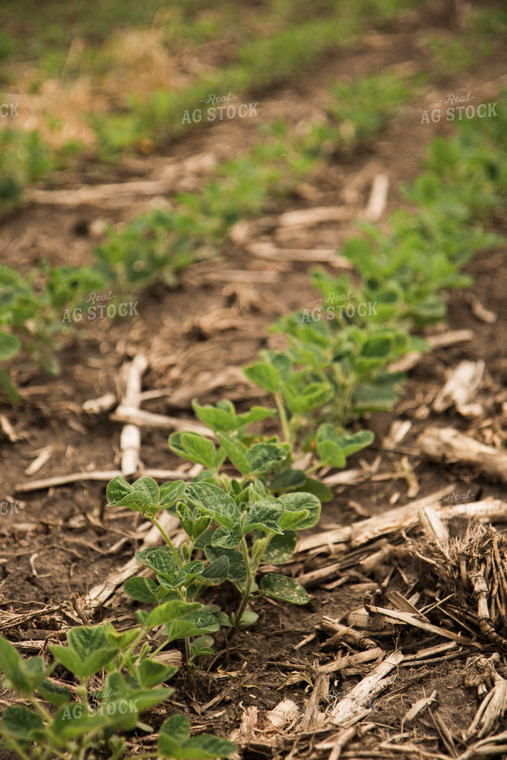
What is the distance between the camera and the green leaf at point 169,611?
1.37m

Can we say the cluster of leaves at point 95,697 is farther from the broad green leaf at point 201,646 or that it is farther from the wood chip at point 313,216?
the wood chip at point 313,216

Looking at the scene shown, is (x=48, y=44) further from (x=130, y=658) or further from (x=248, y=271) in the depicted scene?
(x=130, y=658)

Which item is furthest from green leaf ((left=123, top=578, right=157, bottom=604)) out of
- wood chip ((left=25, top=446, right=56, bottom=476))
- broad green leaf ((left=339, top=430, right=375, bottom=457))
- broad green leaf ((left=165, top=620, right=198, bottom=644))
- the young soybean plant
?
wood chip ((left=25, top=446, right=56, bottom=476))

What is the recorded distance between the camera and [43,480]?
222cm

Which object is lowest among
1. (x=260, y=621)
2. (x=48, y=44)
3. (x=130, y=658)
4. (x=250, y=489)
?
(x=260, y=621)

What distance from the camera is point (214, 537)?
1.58 meters

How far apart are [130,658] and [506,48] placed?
786 cm

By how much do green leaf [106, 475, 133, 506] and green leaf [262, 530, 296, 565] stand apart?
455 millimetres

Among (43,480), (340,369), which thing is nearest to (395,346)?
(340,369)

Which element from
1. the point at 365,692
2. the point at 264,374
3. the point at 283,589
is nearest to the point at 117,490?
the point at 283,589

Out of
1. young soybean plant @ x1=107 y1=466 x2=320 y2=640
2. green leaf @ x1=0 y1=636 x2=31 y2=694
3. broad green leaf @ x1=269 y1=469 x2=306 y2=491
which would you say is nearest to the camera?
green leaf @ x1=0 y1=636 x2=31 y2=694

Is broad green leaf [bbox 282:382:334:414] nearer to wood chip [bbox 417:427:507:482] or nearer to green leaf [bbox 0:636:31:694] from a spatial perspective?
wood chip [bbox 417:427:507:482]

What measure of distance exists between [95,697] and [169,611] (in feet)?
0.82

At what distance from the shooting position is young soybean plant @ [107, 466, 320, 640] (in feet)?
4.89
